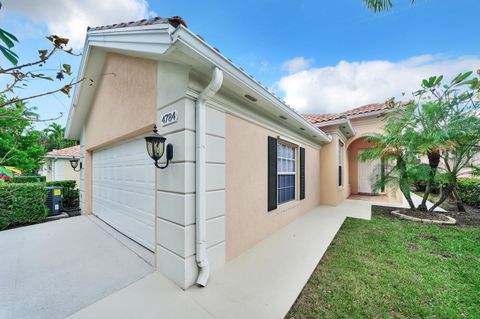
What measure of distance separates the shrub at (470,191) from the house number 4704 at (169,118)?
41.8 ft

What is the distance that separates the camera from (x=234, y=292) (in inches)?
103

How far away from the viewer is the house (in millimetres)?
2672

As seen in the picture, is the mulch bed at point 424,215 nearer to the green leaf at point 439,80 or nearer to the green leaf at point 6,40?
the green leaf at point 439,80

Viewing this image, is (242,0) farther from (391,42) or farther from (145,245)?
(145,245)

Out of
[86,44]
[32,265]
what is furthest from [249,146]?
[86,44]

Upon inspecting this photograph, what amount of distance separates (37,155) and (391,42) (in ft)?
Answer: 67.4

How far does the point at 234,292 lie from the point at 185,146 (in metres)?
2.10

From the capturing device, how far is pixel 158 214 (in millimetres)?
3096

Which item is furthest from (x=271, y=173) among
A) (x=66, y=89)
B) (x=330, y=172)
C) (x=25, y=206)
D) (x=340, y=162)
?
(x=25, y=206)

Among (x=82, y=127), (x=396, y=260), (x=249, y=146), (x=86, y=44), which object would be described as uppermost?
(x=86, y=44)

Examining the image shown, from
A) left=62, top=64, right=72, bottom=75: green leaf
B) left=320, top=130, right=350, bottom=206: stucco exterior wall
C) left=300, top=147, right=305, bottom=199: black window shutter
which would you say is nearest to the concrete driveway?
left=62, top=64, right=72, bottom=75: green leaf

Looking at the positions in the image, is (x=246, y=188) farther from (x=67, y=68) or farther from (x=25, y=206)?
(x=25, y=206)

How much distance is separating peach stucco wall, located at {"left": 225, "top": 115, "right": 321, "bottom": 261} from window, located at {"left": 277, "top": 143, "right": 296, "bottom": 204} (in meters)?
0.63

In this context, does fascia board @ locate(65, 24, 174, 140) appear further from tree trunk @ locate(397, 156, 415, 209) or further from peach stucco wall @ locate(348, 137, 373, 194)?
peach stucco wall @ locate(348, 137, 373, 194)
